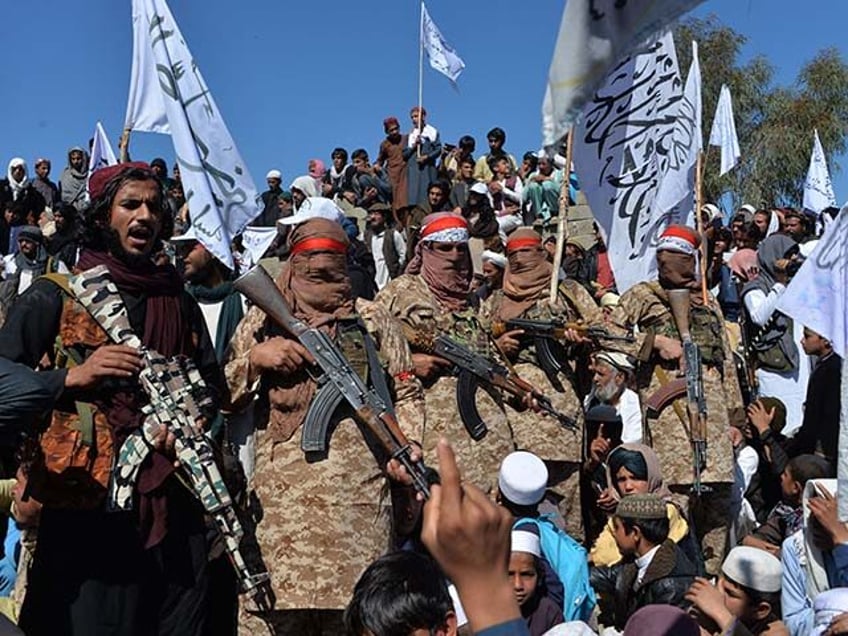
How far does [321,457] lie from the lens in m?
4.69

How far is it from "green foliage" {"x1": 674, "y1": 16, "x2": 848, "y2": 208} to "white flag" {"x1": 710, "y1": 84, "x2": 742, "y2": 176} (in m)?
12.4

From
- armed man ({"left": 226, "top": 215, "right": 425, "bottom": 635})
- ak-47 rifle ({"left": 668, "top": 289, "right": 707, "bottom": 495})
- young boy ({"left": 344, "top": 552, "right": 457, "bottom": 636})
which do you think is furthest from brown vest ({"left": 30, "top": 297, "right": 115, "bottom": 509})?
ak-47 rifle ({"left": 668, "top": 289, "right": 707, "bottom": 495})

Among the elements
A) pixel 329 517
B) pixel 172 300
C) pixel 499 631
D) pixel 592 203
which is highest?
pixel 592 203

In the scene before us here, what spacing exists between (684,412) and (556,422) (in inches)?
39.2

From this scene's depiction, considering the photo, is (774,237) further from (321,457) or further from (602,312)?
(321,457)

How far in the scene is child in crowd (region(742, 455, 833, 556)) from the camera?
6098 millimetres

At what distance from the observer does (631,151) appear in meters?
5.89

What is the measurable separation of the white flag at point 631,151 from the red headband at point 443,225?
0.80 metres

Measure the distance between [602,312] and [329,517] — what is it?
9.78 feet

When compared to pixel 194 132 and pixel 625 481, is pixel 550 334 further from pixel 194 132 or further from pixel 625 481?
pixel 194 132

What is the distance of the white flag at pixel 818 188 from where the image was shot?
1606 cm

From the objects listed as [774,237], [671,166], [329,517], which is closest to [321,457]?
[329,517]

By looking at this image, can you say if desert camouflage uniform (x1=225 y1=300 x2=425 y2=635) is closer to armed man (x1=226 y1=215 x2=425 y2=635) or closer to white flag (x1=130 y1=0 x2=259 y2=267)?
armed man (x1=226 y1=215 x2=425 y2=635)

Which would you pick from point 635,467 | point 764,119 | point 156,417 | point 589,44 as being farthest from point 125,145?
point 764,119
